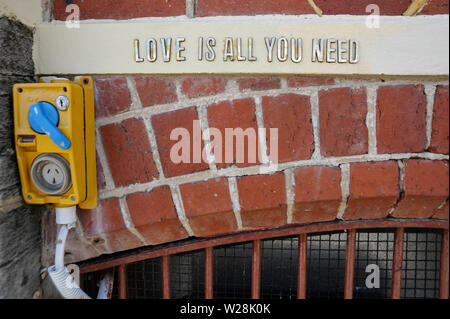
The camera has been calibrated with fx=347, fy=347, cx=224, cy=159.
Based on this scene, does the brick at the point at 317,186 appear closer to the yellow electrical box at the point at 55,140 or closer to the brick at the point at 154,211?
the brick at the point at 154,211

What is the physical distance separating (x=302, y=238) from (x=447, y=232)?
1.16ft

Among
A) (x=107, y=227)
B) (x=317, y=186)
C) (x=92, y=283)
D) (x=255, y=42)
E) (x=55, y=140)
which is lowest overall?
(x=92, y=283)

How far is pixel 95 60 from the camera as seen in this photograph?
31.7 inches

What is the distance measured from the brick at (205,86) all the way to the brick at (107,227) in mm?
317

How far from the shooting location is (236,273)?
0.95 m

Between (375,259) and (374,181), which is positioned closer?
(374,181)

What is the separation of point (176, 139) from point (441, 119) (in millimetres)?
583

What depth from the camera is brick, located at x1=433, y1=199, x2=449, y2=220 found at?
0.80 m

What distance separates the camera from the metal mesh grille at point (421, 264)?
91 centimetres

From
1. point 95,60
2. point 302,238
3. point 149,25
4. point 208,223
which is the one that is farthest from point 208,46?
point 302,238

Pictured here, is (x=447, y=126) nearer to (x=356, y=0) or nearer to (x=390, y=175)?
(x=390, y=175)

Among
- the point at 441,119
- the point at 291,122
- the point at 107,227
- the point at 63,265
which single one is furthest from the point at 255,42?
the point at 63,265

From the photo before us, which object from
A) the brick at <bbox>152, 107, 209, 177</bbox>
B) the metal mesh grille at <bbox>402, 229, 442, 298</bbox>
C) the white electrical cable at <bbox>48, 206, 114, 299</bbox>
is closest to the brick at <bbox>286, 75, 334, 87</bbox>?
the brick at <bbox>152, 107, 209, 177</bbox>

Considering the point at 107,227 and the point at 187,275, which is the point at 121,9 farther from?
the point at 187,275
